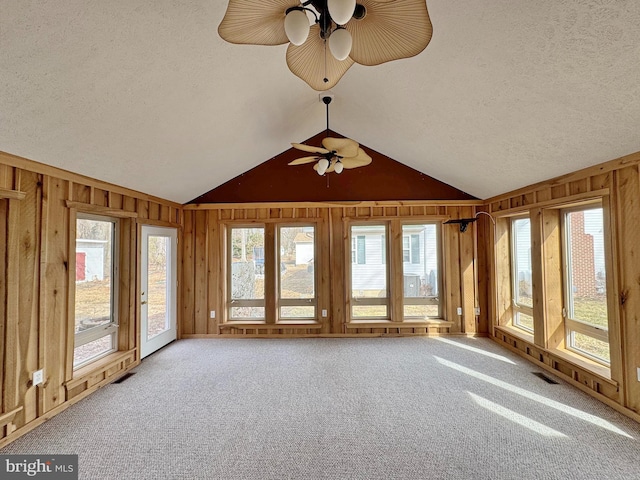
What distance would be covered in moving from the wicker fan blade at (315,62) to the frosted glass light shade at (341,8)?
0.42 metres

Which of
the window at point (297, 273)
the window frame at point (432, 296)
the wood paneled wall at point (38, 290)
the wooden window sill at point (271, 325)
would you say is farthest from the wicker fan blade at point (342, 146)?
the wooden window sill at point (271, 325)

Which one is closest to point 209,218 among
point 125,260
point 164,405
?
point 125,260

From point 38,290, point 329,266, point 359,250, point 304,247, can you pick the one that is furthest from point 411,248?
point 38,290

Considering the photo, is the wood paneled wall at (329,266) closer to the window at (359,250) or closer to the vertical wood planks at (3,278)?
the window at (359,250)

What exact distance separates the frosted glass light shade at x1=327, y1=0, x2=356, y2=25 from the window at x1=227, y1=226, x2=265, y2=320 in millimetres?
4250

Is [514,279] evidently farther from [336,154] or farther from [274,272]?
[274,272]

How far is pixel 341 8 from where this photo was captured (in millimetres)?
985

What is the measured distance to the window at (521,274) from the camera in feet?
13.7

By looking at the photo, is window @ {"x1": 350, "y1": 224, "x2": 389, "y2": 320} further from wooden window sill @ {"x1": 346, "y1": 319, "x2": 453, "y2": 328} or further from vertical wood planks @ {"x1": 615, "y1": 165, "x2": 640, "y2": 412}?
vertical wood planks @ {"x1": 615, "y1": 165, "x2": 640, "y2": 412}

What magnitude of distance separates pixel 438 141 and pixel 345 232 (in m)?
2.09

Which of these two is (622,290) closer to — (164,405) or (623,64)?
(623,64)

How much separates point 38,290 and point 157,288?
1.89 metres

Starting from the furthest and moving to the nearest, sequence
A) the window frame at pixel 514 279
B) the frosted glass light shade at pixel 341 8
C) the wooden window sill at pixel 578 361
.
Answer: the window frame at pixel 514 279 → the wooden window sill at pixel 578 361 → the frosted glass light shade at pixel 341 8

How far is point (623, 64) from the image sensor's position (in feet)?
5.96
